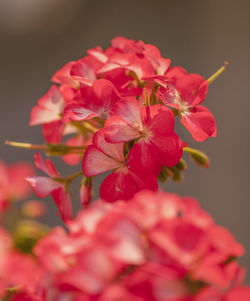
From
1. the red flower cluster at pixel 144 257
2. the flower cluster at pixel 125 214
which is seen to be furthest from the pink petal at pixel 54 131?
the red flower cluster at pixel 144 257

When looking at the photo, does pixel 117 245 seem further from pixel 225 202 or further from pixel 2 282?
pixel 225 202

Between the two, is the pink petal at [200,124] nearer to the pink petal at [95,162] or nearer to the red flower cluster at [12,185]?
the pink petal at [95,162]

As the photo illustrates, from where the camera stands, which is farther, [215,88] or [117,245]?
[215,88]

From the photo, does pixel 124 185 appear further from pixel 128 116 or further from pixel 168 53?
pixel 168 53

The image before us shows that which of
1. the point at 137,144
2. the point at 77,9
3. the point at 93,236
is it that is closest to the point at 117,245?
the point at 93,236

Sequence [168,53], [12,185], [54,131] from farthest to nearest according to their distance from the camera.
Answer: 1. [168,53]
2. [12,185]
3. [54,131]

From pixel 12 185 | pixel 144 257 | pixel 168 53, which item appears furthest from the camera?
pixel 168 53

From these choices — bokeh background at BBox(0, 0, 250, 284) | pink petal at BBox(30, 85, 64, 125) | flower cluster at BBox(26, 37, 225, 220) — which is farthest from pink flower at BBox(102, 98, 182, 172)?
bokeh background at BBox(0, 0, 250, 284)

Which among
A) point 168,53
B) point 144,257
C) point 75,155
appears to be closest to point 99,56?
point 75,155
